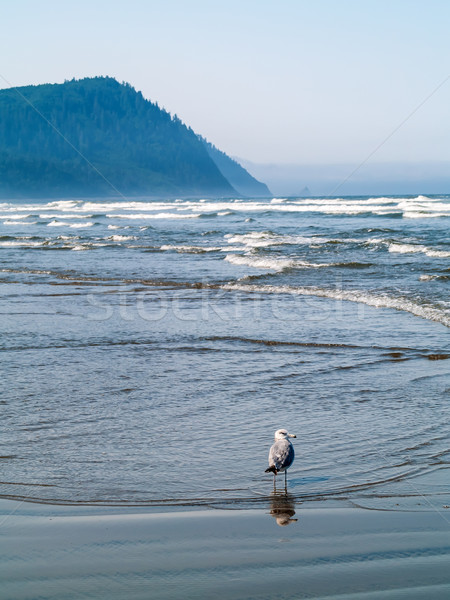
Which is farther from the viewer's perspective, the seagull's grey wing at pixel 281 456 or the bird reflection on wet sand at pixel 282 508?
the seagull's grey wing at pixel 281 456

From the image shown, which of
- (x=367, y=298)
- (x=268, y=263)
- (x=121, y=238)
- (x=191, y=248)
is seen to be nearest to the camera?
(x=367, y=298)

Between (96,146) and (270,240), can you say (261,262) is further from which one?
(96,146)

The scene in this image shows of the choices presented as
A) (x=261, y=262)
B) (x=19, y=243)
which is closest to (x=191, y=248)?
(x=261, y=262)

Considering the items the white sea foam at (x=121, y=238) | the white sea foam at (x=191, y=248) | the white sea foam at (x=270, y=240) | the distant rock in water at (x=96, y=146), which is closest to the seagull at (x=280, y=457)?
the white sea foam at (x=191, y=248)

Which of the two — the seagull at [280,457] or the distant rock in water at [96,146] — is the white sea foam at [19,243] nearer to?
the seagull at [280,457]

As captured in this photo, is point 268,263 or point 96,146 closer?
point 268,263

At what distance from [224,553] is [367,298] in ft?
28.3

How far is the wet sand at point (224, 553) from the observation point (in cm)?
293

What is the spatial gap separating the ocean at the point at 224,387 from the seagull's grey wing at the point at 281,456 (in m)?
0.15

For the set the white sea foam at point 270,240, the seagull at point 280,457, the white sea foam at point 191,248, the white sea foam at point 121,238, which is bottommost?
the seagull at point 280,457

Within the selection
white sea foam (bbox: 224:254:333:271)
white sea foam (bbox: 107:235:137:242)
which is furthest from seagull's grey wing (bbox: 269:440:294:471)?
white sea foam (bbox: 107:235:137:242)

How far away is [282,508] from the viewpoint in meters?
3.84

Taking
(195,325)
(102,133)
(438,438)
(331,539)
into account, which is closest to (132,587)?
(331,539)

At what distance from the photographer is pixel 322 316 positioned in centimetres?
1004
